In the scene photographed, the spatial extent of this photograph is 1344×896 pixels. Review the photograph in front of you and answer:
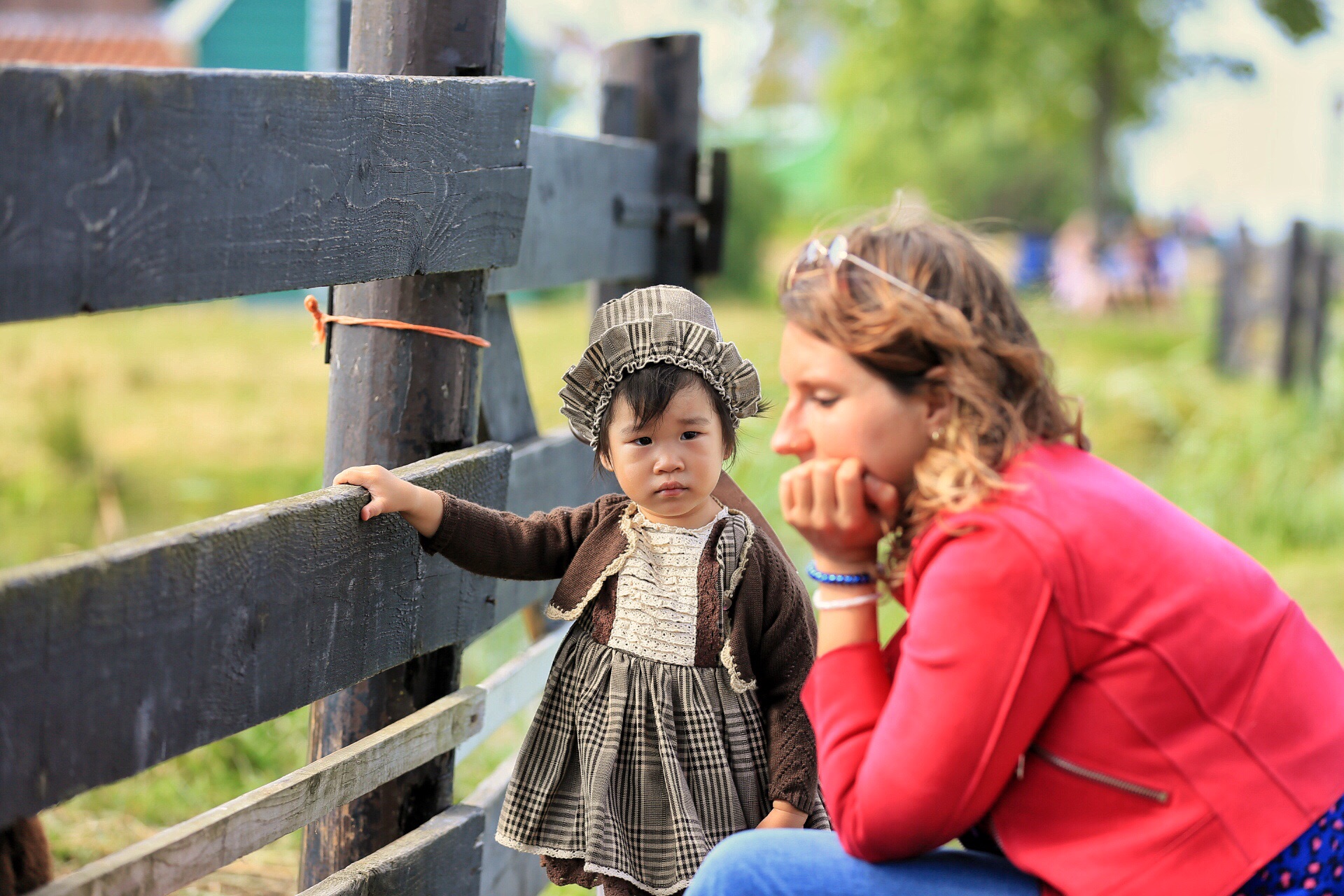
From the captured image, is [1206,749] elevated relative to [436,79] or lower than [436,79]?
lower

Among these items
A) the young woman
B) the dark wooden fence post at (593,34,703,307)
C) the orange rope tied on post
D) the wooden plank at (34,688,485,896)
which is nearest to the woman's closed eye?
the young woman

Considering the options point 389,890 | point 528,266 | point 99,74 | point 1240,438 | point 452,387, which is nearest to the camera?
point 99,74

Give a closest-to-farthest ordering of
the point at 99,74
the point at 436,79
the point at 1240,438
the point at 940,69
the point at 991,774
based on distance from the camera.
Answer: the point at 99,74, the point at 991,774, the point at 436,79, the point at 1240,438, the point at 940,69

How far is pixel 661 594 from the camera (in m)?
2.17

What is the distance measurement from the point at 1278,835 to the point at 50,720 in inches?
56.7

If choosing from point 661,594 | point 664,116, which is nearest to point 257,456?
point 664,116

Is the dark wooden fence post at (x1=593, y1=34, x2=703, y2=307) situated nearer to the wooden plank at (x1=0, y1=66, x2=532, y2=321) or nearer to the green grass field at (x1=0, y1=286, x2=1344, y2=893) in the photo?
→ the green grass field at (x1=0, y1=286, x2=1344, y2=893)

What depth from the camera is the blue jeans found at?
1.72 metres

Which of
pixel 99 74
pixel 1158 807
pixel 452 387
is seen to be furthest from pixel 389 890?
pixel 99 74

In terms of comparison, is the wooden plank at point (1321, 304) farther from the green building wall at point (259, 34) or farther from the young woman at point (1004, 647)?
the green building wall at point (259, 34)

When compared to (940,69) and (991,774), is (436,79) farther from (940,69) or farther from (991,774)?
(940,69)

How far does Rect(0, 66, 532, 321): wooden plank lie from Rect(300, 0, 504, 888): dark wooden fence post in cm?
12

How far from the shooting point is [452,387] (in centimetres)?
231

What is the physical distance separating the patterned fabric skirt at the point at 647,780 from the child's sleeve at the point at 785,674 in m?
0.04
